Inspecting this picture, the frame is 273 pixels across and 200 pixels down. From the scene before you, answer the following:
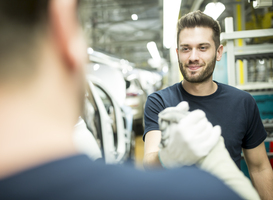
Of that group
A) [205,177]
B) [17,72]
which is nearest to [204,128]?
[205,177]

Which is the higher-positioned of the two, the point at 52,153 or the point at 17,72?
the point at 17,72

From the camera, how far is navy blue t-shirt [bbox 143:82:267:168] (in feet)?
4.96

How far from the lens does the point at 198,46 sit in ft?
5.38

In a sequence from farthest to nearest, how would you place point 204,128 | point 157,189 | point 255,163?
1. point 255,163
2. point 204,128
3. point 157,189

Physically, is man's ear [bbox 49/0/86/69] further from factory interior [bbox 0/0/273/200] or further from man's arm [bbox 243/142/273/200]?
man's arm [bbox 243/142/273/200]

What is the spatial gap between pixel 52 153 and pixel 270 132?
2.37 meters

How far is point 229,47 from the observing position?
2.12m

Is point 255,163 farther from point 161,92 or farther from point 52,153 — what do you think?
point 52,153

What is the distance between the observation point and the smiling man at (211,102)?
5.01 feet

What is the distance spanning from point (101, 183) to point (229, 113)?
1357mm

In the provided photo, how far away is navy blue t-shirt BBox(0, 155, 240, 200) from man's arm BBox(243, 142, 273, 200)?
139 cm

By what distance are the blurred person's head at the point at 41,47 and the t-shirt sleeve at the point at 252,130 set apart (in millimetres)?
1433

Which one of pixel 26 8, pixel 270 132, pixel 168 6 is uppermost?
pixel 168 6

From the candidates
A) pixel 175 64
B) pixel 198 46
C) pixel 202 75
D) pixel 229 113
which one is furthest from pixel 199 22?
pixel 175 64
